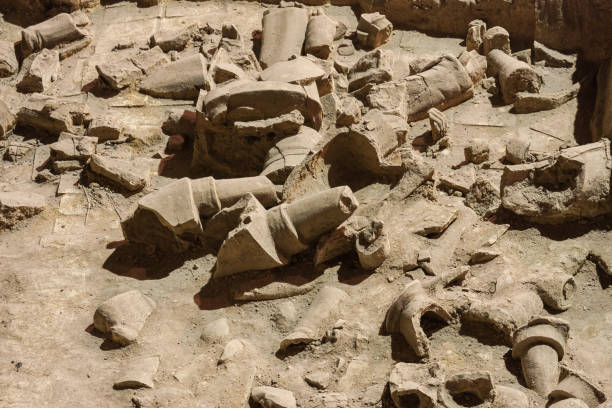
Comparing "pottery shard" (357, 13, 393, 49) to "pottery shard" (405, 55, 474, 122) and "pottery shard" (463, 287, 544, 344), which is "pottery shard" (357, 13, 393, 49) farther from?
"pottery shard" (463, 287, 544, 344)

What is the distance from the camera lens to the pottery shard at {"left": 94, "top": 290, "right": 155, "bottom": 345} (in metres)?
4.39

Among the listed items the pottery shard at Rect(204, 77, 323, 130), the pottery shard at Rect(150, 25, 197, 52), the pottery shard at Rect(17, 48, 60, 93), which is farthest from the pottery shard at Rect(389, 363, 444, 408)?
the pottery shard at Rect(17, 48, 60, 93)

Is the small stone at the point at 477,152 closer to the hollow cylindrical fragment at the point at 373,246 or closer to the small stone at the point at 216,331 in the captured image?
the hollow cylindrical fragment at the point at 373,246

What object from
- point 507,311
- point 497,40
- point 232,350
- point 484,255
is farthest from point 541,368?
point 497,40

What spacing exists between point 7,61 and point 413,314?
5.28 m

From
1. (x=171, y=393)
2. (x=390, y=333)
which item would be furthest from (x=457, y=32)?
(x=171, y=393)

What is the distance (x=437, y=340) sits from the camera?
4.15m

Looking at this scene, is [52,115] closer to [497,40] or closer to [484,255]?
[484,255]

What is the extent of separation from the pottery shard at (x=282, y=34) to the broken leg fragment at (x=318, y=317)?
3.08m

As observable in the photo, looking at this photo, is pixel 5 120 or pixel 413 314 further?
pixel 5 120

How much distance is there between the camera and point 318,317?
14.3 ft

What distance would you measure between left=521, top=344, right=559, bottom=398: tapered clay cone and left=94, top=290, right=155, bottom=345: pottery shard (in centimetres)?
233

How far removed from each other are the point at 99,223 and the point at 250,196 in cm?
135

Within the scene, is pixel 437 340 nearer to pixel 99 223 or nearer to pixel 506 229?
pixel 506 229
